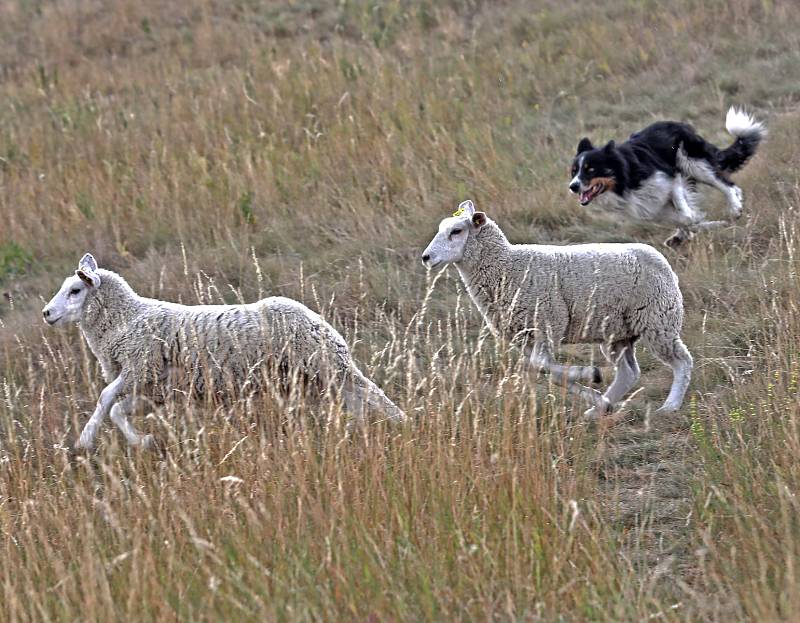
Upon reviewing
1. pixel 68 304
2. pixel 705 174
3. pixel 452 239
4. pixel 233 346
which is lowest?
pixel 705 174

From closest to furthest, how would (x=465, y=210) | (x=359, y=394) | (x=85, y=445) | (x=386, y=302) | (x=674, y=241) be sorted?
(x=85, y=445)
(x=359, y=394)
(x=465, y=210)
(x=386, y=302)
(x=674, y=241)

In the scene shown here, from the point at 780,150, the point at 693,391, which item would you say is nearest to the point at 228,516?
the point at 693,391

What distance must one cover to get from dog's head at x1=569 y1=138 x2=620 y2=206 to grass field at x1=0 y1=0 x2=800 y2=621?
16.2 inches

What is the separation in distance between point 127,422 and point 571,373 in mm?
2473

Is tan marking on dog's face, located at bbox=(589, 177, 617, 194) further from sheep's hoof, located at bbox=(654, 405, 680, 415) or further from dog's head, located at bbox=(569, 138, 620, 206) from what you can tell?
sheep's hoof, located at bbox=(654, 405, 680, 415)

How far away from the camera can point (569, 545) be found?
4.30 meters

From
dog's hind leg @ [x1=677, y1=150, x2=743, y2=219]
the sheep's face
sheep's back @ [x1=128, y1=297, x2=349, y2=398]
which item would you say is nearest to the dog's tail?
dog's hind leg @ [x1=677, y1=150, x2=743, y2=219]

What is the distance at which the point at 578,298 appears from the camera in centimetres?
680

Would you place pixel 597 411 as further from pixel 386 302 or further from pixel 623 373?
pixel 386 302

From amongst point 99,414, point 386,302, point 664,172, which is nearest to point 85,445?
point 99,414

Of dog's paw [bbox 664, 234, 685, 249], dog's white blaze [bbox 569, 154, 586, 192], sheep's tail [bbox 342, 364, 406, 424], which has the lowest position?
dog's paw [bbox 664, 234, 685, 249]

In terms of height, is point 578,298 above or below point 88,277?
below

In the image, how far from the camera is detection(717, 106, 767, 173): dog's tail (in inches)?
392

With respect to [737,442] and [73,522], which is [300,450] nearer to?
[73,522]
